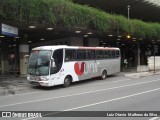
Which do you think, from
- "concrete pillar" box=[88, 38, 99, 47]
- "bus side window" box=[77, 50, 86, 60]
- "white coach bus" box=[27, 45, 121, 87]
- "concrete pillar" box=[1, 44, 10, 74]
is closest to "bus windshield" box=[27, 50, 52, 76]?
"white coach bus" box=[27, 45, 121, 87]

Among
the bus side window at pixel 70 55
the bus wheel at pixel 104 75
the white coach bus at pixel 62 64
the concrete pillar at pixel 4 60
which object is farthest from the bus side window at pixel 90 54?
the concrete pillar at pixel 4 60

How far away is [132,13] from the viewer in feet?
168

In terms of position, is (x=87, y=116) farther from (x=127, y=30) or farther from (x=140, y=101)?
(x=127, y=30)

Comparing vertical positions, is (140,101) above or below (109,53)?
below

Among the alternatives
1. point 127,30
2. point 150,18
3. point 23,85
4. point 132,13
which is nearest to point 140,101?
point 23,85

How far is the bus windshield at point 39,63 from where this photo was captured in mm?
21391

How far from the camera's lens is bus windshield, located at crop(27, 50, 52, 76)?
21.4m

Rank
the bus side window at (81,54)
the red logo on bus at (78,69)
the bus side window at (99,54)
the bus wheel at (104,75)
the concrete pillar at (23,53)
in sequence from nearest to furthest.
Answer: the red logo on bus at (78,69) → the bus side window at (81,54) → the bus side window at (99,54) → the bus wheel at (104,75) → the concrete pillar at (23,53)

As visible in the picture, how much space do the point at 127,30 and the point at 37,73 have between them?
1697cm

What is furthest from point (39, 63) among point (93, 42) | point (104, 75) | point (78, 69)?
point (93, 42)

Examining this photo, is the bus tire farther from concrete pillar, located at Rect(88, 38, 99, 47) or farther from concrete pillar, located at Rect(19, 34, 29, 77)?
concrete pillar, located at Rect(88, 38, 99, 47)

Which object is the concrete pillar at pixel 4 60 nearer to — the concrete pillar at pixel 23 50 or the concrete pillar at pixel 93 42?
the concrete pillar at pixel 23 50

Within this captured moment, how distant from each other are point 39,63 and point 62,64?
178 cm

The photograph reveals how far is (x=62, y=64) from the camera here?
882 inches
